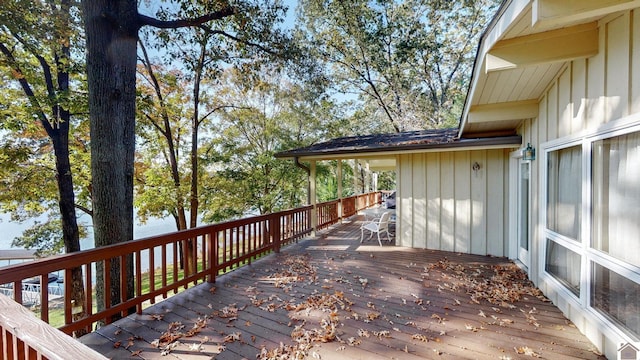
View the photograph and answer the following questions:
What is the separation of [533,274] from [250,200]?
409 inches

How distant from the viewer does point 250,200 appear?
12.1 m

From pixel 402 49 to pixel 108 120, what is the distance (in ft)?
42.8

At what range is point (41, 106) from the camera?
616cm

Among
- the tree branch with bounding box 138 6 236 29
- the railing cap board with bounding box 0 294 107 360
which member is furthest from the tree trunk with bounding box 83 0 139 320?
the railing cap board with bounding box 0 294 107 360

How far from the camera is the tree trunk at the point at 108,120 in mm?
3506

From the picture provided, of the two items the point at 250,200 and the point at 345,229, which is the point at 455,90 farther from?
the point at 250,200

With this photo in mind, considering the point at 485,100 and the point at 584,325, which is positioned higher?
the point at 485,100

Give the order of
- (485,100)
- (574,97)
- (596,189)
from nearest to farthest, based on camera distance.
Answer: (596,189) < (574,97) < (485,100)

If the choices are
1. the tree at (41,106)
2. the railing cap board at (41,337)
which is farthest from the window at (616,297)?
the tree at (41,106)

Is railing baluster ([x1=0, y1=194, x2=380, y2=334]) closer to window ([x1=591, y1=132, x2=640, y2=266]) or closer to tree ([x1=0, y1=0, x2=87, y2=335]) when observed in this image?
tree ([x1=0, y1=0, x2=87, y2=335])

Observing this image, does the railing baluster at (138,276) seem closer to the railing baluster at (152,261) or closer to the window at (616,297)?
the railing baluster at (152,261)

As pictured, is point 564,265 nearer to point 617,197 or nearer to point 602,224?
point 602,224

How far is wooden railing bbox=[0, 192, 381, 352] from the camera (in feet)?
7.64

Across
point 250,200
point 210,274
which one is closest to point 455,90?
point 250,200
